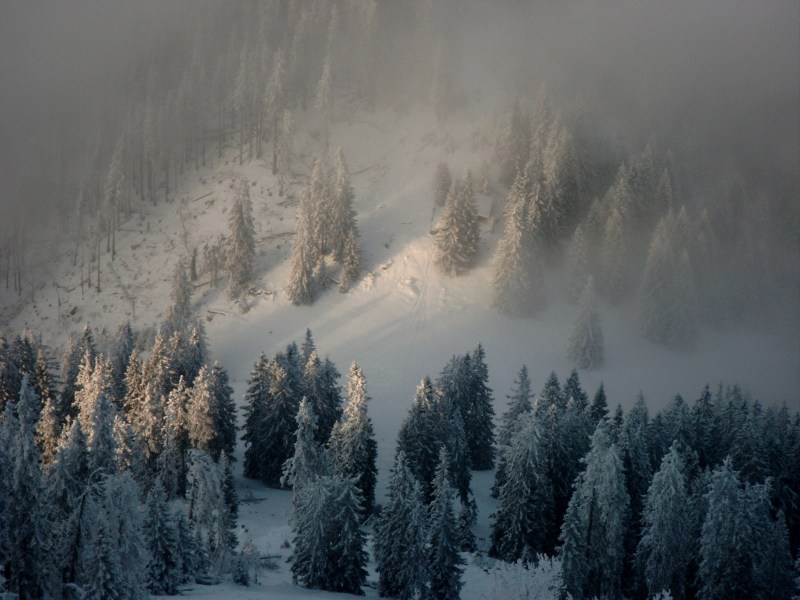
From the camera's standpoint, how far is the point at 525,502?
171 ft

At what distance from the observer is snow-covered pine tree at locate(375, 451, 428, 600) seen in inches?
1708

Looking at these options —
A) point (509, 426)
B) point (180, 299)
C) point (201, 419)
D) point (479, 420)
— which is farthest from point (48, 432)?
point (180, 299)

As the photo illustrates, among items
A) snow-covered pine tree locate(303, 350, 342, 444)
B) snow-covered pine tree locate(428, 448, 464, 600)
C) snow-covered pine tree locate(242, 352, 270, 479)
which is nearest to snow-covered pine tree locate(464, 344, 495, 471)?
snow-covered pine tree locate(303, 350, 342, 444)

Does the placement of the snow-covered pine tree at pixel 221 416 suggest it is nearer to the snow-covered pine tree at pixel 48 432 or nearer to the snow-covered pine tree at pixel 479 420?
the snow-covered pine tree at pixel 48 432

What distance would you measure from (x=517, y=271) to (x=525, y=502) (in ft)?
140

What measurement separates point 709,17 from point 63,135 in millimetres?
133139

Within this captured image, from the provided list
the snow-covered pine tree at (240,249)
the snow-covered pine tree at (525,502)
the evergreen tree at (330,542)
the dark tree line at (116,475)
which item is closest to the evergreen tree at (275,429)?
the dark tree line at (116,475)

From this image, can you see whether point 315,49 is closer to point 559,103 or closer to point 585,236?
point 559,103

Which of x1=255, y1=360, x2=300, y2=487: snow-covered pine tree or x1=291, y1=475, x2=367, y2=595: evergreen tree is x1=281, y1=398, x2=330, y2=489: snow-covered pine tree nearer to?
x1=291, y1=475, x2=367, y2=595: evergreen tree

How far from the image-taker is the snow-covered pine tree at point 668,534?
46.8 m

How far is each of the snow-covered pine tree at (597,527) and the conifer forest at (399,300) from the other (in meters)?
0.21

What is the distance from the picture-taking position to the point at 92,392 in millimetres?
59406

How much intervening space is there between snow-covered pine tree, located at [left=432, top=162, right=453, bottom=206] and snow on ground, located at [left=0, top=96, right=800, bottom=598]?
2250mm

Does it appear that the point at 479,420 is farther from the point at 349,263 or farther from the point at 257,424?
the point at 349,263
